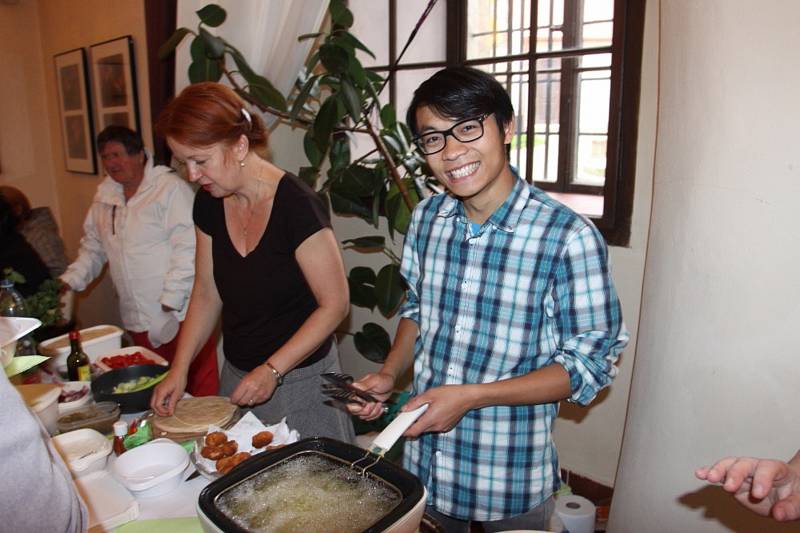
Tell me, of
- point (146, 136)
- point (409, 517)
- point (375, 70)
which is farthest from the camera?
point (146, 136)

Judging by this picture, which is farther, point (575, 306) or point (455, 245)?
point (455, 245)

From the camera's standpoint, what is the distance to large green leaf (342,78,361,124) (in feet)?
7.56

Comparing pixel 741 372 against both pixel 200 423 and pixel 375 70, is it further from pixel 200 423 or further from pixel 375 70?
pixel 375 70

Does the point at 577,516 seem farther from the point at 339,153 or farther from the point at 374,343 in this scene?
the point at 339,153

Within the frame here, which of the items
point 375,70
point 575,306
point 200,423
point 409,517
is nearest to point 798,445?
point 575,306

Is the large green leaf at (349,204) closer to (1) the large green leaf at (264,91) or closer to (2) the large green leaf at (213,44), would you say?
(1) the large green leaf at (264,91)

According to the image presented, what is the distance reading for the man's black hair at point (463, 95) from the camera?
116 cm

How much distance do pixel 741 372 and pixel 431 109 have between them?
3.36 ft

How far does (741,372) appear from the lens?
60.2 inches

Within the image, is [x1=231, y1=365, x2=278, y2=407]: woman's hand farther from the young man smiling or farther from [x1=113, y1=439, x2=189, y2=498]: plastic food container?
the young man smiling

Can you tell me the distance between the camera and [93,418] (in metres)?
A: 1.46

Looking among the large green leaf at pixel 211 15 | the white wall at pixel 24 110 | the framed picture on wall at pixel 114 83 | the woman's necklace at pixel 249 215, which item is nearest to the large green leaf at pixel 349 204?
the large green leaf at pixel 211 15

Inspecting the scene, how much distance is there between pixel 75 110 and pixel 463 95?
421 cm

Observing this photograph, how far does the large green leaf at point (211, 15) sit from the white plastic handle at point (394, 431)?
7.03 ft
